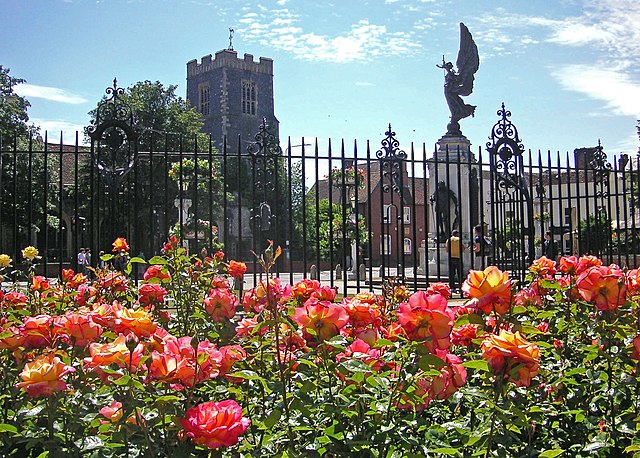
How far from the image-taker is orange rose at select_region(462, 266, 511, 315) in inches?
81.0

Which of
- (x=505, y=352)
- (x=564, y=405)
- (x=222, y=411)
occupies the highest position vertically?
(x=505, y=352)

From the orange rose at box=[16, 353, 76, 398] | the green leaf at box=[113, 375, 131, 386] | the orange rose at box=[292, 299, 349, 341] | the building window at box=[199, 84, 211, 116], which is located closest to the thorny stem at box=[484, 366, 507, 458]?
the orange rose at box=[292, 299, 349, 341]

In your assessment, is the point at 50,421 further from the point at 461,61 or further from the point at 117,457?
the point at 461,61

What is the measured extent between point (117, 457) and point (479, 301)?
3.94 ft

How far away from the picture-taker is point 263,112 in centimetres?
7094

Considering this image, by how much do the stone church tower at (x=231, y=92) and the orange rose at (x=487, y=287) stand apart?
64.5 metres

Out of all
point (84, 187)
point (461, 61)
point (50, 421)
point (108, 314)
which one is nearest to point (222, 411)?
point (50, 421)

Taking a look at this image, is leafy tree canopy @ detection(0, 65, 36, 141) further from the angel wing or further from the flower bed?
the flower bed

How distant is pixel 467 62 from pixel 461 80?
1.71ft

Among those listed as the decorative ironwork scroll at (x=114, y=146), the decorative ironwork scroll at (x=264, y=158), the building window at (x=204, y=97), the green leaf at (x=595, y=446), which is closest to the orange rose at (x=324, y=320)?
the green leaf at (x=595, y=446)

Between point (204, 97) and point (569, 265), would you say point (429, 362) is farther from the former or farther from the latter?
point (204, 97)

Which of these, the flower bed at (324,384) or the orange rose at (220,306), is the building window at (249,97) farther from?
the flower bed at (324,384)

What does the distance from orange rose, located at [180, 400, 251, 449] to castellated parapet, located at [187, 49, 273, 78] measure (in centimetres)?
6776

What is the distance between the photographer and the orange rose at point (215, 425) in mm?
1560
